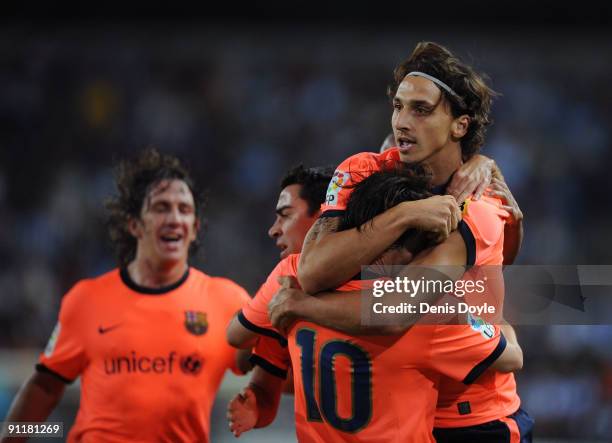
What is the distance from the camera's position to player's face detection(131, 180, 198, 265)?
457 centimetres

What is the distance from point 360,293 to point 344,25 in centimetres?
1280

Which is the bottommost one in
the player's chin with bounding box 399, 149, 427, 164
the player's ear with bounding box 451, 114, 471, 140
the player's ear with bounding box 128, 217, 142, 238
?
the player's chin with bounding box 399, 149, 427, 164

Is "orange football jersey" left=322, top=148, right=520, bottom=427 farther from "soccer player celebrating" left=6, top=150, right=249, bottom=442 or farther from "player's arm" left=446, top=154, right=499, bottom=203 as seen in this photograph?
"soccer player celebrating" left=6, top=150, right=249, bottom=442

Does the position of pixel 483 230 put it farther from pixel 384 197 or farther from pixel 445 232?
pixel 384 197

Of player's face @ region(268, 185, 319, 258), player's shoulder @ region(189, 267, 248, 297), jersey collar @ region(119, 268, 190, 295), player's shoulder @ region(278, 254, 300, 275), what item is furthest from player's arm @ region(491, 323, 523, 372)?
jersey collar @ region(119, 268, 190, 295)

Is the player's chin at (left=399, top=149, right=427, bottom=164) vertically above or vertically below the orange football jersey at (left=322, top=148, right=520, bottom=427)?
above

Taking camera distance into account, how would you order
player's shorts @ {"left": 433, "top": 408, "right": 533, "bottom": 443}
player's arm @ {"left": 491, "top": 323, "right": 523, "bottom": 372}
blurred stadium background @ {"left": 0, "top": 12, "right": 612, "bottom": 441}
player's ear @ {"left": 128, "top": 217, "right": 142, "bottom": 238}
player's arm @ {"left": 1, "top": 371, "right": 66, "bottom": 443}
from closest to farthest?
player's arm @ {"left": 491, "top": 323, "right": 523, "bottom": 372}, player's shorts @ {"left": 433, "top": 408, "right": 533, "bottom": 443}, player's arm @ {"left": 1, "top": 371, "right": 66, "bottom": 443}, player's ear @ {"left": 128, "top": 217, "right": 142, "bottom": 238}, blurred stadium background @ {"left": 0, "top": 12, "right": 612, "bottom": 441}

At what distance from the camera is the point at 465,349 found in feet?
9.78

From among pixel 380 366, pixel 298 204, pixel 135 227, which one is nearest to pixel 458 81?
pixel 298 204

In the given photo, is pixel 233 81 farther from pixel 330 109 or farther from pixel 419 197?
pixel 419 197

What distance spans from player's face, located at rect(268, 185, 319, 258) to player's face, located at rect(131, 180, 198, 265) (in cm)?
98

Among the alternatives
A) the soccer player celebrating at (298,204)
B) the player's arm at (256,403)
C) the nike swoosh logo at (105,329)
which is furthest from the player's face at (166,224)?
the player's arm at (256,403)

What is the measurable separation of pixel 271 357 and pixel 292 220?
0.56 m

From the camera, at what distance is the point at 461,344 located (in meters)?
2.97
